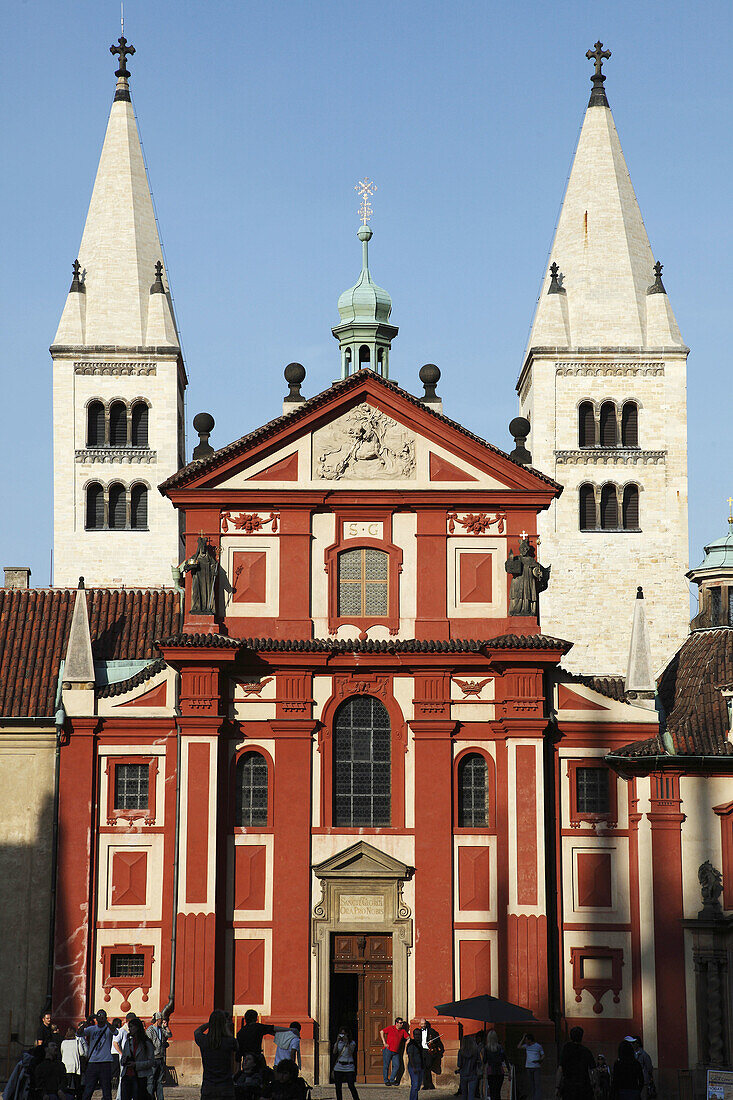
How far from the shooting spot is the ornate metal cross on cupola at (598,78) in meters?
65.9

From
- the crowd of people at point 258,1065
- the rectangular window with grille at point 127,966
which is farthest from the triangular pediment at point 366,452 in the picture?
the crowd of people at point 258,1065

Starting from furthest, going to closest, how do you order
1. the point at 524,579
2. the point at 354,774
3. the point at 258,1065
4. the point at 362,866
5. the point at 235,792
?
the point at 524,579 → the point at 354,774 → the point at 235,792 → the point at 362,866 → the point at 258,1065

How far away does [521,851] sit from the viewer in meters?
37.8

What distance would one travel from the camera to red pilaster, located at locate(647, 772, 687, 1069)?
3744 cm

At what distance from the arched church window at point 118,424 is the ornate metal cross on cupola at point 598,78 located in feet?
64.8

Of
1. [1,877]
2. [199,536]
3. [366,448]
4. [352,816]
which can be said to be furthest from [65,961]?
[366,448]

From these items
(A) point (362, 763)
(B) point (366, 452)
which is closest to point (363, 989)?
(A) point (362, 763)

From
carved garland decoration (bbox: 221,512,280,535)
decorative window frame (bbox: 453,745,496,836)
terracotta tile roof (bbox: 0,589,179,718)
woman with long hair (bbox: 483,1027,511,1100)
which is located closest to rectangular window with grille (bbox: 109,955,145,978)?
terracotta tile roof (bbox: 0,589,179,718)

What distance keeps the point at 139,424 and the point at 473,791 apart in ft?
90.2

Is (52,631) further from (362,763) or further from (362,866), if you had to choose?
(362,866)

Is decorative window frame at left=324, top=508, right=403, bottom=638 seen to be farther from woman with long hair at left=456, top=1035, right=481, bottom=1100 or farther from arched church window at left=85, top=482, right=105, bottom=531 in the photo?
arched church window at left=85, top=482, right=105, bottom=531

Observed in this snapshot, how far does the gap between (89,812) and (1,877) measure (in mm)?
2897

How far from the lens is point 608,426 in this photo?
62812 millimetres

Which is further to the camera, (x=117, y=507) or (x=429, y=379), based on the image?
(x=117, y=507)
